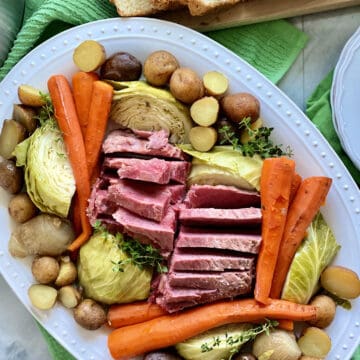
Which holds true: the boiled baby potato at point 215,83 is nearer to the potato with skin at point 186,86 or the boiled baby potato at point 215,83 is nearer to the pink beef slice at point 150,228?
the potato with skin at point 186,86

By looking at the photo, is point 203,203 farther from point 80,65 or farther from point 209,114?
point 80,65

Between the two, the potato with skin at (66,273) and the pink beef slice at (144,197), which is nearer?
the pink beef slice at (144,197)

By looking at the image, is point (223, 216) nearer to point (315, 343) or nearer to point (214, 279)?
point (214, 279)

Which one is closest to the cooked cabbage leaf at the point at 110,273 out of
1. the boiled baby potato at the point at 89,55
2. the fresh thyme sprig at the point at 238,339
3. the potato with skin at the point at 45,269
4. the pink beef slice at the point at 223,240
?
the potato with skin at the point at 45,269

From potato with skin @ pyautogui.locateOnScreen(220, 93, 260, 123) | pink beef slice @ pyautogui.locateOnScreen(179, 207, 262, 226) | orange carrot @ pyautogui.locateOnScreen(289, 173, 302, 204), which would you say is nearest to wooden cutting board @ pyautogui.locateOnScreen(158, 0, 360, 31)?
potato with skin @ pyautogui.locateOnScreen(220, 93, 260, 123)

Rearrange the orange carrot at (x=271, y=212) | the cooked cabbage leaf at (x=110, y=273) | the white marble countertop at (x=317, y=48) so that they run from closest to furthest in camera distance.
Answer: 1. the orange carrot at (x=271, y=212)
2. the cooked cabbage leaf at (x=110, y=273)
3. the white marble countertop at (x=317, y=48)

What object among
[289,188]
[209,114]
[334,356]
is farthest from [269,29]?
[334,356]
